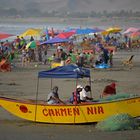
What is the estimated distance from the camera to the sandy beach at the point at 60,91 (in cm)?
1411

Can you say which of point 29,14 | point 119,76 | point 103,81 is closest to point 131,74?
point 119,76

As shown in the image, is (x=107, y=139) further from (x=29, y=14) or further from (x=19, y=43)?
(x=29, y=14)

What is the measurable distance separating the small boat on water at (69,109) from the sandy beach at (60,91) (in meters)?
0.19

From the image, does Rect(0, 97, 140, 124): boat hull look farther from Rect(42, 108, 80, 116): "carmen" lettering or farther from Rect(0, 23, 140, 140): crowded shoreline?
Rect(0, 23, 140, 140): crowded shoreline

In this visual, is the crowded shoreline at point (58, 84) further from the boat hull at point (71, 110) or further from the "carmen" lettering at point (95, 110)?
the "carmen" lettering at point (95, 110)

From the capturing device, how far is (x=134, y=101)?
593 inches

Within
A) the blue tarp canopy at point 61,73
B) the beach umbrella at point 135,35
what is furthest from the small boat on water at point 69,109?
the beach umbrella at point 135,35

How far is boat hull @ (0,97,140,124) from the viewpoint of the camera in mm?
15078

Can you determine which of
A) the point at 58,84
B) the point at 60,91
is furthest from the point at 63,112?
the point at 58,84

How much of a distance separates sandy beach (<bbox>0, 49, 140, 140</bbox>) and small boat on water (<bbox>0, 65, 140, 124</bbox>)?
190mm

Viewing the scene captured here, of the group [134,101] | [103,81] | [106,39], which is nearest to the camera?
[134,101]

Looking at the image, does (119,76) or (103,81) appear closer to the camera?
(103,81)

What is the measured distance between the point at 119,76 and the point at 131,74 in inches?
39.7

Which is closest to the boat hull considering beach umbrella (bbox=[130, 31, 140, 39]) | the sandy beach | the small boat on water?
the small boat on water
